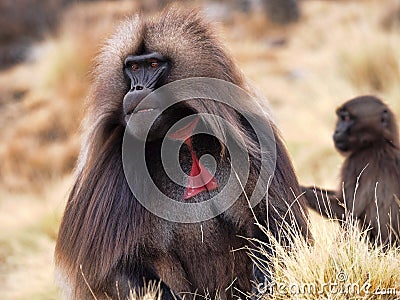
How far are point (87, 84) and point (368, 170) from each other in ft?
9.50

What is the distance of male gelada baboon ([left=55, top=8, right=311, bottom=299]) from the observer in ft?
9.51

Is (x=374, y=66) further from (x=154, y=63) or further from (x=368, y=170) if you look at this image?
(x=154, y=63)

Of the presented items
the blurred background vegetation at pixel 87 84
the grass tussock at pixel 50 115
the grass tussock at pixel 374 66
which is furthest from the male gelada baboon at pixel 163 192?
the grass tussock at pixel 374 66

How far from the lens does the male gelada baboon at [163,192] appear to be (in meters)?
2.90

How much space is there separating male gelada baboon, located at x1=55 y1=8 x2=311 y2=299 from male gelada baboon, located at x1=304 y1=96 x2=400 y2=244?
2.47 ft

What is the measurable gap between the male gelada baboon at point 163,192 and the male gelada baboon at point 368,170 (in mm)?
754

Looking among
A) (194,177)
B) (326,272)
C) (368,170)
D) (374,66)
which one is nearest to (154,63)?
(194,177)

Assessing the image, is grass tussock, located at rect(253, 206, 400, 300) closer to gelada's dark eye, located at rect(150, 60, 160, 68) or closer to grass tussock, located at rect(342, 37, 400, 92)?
gelada's dark eye, located at rect(150, 60, 160, 68)

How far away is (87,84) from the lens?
6105mm

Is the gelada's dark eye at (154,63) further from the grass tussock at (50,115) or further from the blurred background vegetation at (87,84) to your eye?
the grass tussock at (50,115)

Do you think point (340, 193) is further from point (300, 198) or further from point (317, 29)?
point (317, 29)

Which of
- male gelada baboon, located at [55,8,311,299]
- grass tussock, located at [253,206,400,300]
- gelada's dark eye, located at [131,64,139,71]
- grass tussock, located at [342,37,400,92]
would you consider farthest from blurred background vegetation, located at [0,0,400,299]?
grass tussock, located at [253,206,400,300]

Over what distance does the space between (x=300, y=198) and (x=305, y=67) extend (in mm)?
6567

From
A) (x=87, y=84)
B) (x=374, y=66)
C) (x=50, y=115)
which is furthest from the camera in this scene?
(x=50, y=115)
